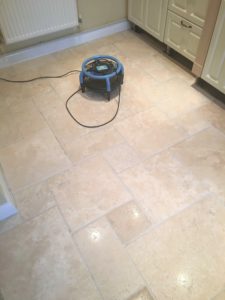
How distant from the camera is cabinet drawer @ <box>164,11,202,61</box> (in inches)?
80.5

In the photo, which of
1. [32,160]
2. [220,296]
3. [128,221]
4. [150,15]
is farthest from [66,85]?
[220,296]

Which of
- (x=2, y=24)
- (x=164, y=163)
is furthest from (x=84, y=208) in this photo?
(x=2, y=24)

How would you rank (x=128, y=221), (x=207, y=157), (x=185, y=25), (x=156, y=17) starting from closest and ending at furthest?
1. (x=128, y=221)
2. (x=207, y=157)
3. (x=185, y=25)
4. (x=156, y=17)

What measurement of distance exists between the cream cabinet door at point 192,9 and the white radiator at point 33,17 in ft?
2.80

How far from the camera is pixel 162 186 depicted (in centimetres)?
154

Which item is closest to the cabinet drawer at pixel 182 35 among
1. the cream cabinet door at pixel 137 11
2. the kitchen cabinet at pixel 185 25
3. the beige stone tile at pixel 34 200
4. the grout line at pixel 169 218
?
the kitchen cabinet at pixel 185 25

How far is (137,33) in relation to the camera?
276 cm

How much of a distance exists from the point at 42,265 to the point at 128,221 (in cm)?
47

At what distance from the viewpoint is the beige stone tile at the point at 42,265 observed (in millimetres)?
1184

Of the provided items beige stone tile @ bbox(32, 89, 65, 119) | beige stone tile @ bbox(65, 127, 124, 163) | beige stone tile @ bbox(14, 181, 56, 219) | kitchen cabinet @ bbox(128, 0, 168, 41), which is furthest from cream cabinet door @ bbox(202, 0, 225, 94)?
beige stone tile @ bbox(14, 181, 56, 219)

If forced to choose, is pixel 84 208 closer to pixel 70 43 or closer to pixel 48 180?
pixel 48 180

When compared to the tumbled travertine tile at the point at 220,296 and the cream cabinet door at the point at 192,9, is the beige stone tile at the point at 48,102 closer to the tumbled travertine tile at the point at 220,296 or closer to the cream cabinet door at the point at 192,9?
the cream cabinet door at the point at 192,9

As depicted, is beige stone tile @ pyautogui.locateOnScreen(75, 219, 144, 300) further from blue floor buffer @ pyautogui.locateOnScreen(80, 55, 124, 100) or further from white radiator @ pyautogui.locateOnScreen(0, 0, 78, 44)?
white radiator @ pyautogui.locateOnScreen(0, 0, 78, 44)

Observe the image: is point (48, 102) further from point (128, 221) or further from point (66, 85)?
point (128, 221)
